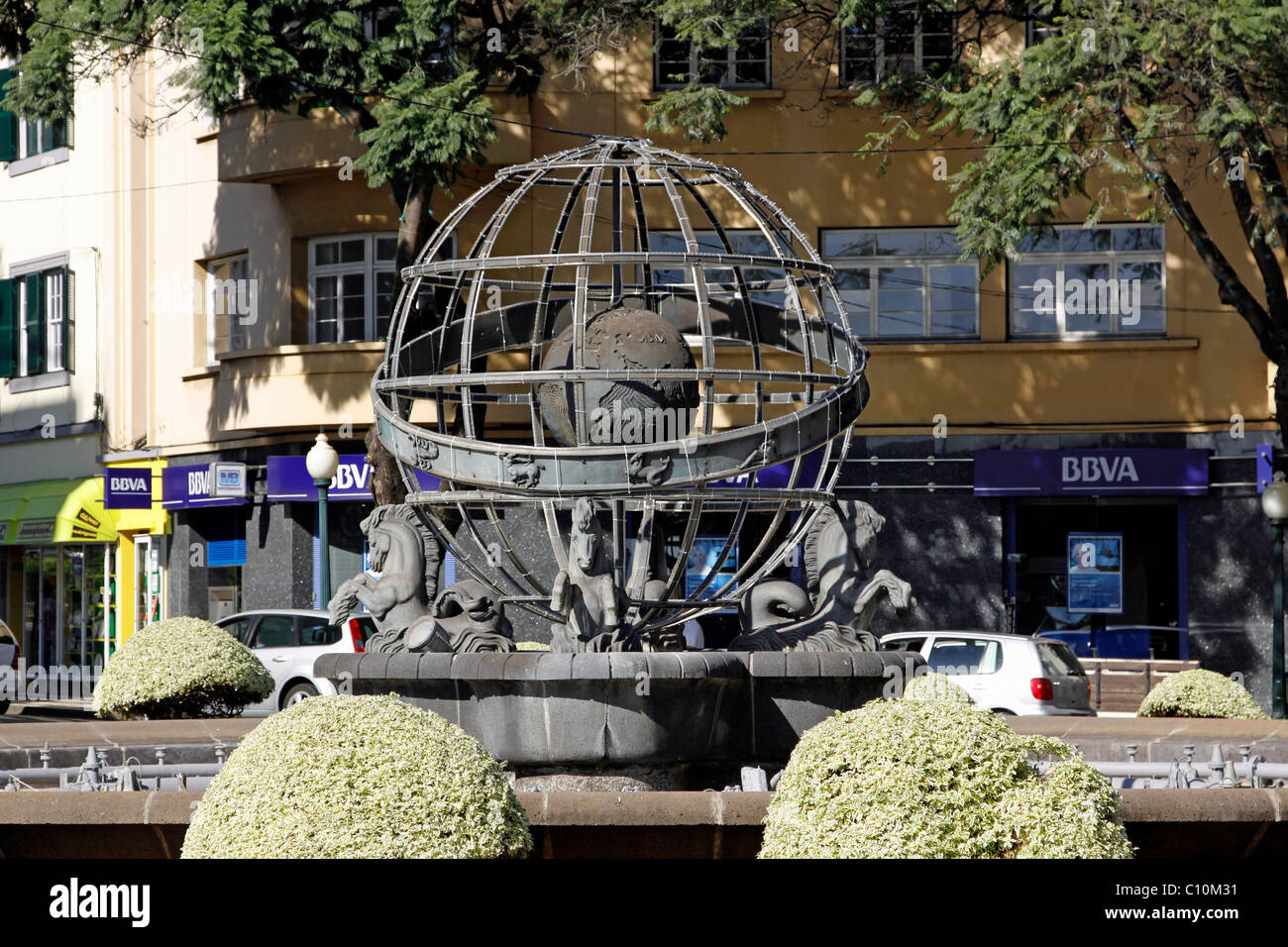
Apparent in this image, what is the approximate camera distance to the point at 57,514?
99.5ft

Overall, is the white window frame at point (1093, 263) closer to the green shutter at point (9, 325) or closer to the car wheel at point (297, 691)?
the car wheel at point (297, 691)

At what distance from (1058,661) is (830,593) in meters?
10.1

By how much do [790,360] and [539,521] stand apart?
13.2ft

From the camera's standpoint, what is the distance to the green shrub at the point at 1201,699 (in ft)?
48.5

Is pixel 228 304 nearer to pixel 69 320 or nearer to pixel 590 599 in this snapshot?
pixel 69 320

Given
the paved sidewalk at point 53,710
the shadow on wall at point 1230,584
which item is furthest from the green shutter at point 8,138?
the shadow on wall at point 1230,584

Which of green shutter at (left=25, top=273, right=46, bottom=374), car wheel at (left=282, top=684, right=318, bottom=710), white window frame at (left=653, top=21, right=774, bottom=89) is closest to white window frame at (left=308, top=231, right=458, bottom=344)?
white window frame at (left=653, top=21, right=774, bottom=89)

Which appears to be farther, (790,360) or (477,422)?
(790,360)

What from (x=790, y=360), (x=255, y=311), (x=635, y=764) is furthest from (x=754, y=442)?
(x=255, y=311)

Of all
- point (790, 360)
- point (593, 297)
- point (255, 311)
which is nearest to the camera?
point (593, 297)

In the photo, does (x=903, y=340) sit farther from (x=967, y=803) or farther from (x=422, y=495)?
(x=967, y=803)

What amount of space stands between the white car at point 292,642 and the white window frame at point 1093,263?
377 inches

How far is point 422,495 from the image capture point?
35.1 ft
